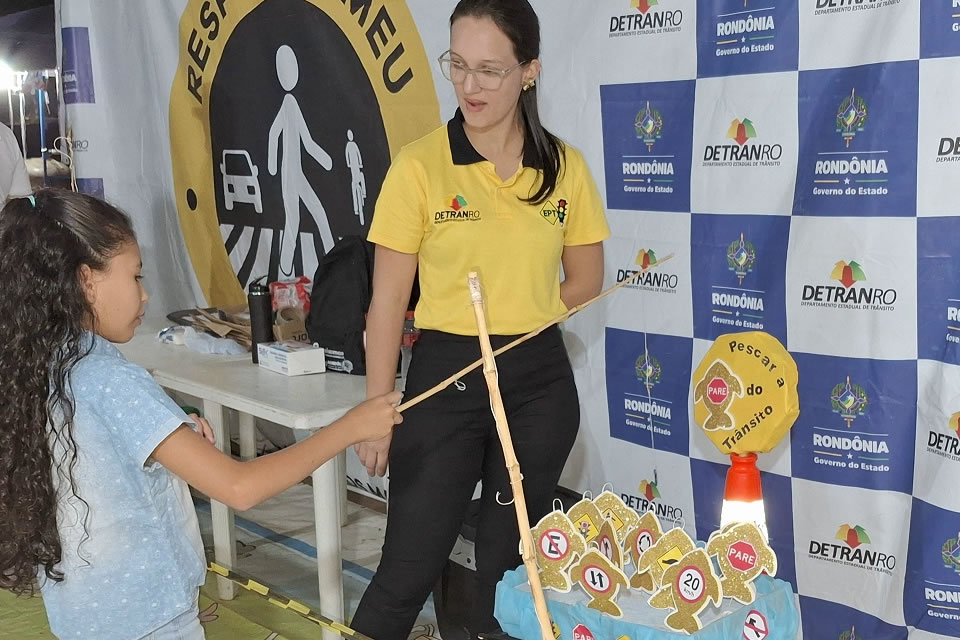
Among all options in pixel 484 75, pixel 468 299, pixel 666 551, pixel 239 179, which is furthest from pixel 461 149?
pixel 239 179

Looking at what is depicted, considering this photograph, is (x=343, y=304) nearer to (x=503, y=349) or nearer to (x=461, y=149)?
(x=461, y=149)

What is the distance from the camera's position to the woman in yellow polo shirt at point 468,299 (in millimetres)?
1854

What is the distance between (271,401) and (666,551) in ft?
3.77

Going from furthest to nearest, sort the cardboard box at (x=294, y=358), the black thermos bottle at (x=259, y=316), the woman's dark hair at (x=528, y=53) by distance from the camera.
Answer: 1. the black thermos bottle at (x=259, y=316)
2. the cardboard box at (x=294, y=358)
3. the woman's dark hair at (x=528, y=53)

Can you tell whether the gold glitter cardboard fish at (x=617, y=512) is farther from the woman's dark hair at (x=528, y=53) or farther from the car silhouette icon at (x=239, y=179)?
the car silhouette icon at (x=239, y=179)

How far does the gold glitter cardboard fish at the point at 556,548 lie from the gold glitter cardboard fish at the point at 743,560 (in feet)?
0.64

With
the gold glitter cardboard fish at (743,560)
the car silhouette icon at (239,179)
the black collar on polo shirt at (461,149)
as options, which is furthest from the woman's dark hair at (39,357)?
the car silhouette icon at (239,179)

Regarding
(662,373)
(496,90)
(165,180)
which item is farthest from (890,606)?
(165,180)

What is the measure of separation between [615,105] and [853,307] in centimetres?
76

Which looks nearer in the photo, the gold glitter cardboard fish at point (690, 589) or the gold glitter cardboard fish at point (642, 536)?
the gold glitter cardboard fish at point (690, 589)

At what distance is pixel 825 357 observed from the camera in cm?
231

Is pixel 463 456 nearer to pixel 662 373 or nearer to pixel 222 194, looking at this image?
pixel 662 373

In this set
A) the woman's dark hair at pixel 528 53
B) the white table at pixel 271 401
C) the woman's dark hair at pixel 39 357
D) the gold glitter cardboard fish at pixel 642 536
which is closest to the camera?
the woman's dark hair at pixel 39 357

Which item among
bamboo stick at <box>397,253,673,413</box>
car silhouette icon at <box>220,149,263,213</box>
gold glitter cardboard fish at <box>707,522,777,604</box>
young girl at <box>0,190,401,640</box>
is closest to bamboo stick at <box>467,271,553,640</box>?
bamboo stick at <box>397,253,673,413</box>
